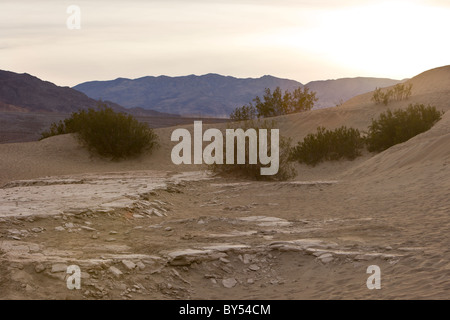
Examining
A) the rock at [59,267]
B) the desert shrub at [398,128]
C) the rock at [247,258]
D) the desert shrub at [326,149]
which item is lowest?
the rock at [247,258]

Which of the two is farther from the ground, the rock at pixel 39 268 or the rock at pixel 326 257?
the rock at pixel 39 268

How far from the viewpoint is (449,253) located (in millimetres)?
6781

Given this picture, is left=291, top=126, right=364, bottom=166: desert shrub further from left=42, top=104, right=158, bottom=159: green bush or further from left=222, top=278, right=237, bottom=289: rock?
left=222, top=278, right=237, bottom=289: rock

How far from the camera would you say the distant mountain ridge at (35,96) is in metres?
115

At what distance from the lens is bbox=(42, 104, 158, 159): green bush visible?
89.6 ft

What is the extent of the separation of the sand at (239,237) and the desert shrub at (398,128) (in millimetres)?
8365

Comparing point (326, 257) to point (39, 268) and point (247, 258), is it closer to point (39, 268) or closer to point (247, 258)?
point (247, 258)

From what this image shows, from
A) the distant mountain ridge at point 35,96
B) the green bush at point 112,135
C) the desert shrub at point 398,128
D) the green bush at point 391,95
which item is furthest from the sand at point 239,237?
the distant mountain ridge at point 35,96

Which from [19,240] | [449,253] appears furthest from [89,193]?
[449,253]

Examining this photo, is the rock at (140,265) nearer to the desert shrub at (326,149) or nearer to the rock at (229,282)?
the rock at (229,282)

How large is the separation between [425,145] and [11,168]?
54.0 feet

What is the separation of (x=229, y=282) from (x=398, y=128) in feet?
62.3

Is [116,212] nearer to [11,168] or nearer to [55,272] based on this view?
[55,272]

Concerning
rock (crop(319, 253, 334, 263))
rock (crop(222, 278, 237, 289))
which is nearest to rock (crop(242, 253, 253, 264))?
rock (crop(222, 278, 237, 289))
